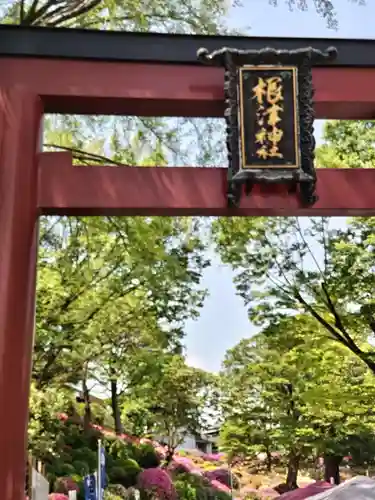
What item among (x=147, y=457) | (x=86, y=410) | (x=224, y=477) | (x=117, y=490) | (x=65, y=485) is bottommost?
(x=224, y=477)

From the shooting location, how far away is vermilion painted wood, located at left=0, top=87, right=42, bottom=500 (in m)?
A: 4.47

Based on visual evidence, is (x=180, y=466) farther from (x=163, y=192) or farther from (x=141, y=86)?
(x=141, y=86)

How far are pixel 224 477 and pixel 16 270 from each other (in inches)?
765

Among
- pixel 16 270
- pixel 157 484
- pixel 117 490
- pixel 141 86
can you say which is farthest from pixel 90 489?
pixel 141 86

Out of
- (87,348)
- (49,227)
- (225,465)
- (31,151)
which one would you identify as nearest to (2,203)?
(31,151)

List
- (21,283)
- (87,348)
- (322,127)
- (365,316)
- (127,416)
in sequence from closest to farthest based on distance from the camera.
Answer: (21,283) → (365,316) → (322,127) → (87,348) → (127,416)

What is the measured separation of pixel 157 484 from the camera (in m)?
16.8

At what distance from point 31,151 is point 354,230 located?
6.99m

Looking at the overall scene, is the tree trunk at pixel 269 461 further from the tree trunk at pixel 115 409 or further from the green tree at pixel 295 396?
the tree trunk at pixel 115 409

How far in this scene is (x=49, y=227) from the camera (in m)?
9.42

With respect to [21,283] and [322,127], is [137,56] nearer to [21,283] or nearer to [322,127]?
[21,283]

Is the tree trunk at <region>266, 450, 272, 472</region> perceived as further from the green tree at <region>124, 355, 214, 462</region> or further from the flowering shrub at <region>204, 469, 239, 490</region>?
the green tree at <region>124, 355, 214, 462</region>

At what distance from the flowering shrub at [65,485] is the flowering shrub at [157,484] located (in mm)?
2475

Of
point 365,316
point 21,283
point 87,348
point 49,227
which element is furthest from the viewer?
point 87,348
